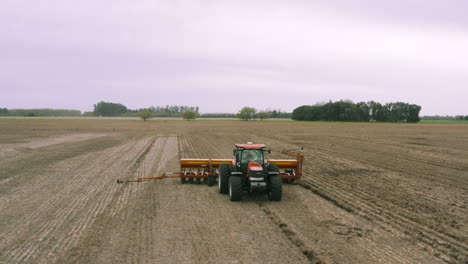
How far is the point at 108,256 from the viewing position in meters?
7.11

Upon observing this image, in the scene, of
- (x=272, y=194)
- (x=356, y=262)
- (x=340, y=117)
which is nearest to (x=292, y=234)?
(x=356, y=262)

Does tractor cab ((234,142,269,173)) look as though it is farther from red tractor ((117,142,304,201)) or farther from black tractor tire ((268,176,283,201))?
black tractor tire ((268,176,283,201))

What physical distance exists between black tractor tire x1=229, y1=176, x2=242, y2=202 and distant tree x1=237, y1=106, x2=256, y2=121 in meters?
110

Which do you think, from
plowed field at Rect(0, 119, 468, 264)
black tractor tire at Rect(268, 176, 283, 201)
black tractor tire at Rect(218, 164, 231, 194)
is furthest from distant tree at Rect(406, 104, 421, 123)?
black tractor tire at Rect(268, 176, 283, 201)

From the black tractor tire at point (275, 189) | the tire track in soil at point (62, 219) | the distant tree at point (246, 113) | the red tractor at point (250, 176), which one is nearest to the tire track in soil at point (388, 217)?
the black tractor tire at point (275, 189)

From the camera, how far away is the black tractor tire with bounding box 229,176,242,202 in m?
11.0

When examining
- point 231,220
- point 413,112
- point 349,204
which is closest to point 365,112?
point 413,112

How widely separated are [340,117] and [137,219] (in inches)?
4196

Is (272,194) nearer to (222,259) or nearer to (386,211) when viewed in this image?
(386,211)

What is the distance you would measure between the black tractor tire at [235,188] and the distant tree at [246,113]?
362 ft

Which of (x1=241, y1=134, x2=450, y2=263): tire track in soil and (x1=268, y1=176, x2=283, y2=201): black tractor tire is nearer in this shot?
(x1=241, y1=134, x2=450, y2=263): tire track in soil

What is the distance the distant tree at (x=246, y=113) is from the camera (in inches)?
4810

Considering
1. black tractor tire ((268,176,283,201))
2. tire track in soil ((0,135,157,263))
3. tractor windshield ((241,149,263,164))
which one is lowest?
tire track in soil ((0,135,157,263))

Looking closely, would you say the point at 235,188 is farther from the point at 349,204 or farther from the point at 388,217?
the point at 388,217
